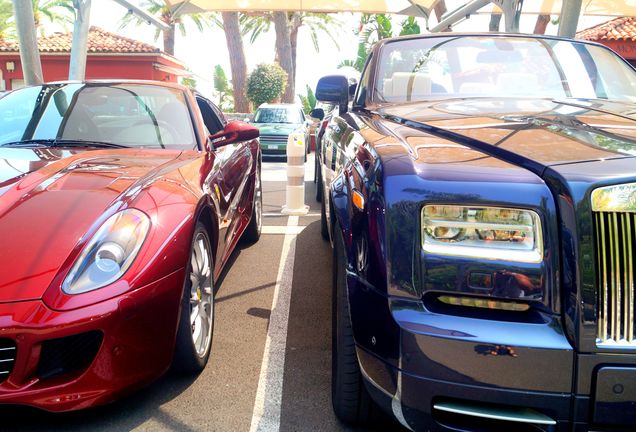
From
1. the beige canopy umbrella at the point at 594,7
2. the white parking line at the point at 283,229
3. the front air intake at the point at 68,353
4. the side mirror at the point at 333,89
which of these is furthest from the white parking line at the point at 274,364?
the beige canopy umbrella at the point at 594,7

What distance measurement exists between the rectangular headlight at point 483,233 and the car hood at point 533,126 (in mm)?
193

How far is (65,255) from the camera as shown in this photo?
2104 mm

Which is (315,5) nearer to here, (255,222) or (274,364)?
(255,222)

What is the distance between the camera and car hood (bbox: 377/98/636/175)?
1782 millimetres

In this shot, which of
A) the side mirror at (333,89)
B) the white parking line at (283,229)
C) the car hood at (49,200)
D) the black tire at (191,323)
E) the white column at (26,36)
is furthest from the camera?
the white column at (26,36)

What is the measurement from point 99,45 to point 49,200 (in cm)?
2539

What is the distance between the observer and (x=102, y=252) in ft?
7.07

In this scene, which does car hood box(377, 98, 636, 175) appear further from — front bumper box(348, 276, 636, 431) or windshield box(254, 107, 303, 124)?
windshield box(254, 107, 303, 124)

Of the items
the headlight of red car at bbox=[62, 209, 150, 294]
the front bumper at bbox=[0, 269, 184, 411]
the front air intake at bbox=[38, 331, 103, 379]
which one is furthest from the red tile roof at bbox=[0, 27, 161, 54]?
the front air intake at bbox=[38, 331, 103, 379]

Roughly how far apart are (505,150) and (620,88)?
193 cm

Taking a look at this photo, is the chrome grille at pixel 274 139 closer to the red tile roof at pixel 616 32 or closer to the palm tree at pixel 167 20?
the red tile roof at pixel 616 32

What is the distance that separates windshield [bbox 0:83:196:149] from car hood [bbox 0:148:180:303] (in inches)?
12.5

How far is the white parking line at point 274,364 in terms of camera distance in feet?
7.75

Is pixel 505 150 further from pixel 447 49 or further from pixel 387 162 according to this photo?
pixel 447 49
